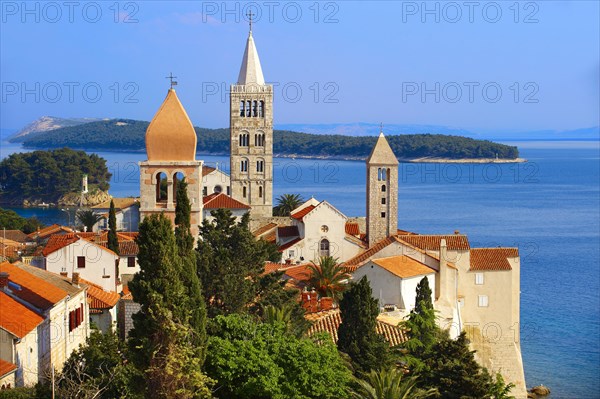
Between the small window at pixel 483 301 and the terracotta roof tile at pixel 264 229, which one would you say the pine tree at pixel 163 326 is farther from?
the terracotta roof tile at pixel 264 229

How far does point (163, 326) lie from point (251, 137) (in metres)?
50.0

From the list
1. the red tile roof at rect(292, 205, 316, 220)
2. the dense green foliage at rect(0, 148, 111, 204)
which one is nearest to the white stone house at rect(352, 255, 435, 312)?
the red tile roof at rect(292, 205, 316, 220)

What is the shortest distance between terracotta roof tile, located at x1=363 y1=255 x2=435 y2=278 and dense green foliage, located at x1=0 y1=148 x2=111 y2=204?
9803cm

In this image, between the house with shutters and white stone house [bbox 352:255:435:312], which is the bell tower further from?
white stone house [bbox 352:255:435:312]

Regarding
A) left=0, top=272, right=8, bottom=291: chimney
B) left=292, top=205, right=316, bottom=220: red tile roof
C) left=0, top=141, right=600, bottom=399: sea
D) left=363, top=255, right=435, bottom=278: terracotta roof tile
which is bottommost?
left=0, top=141, right=600, bottom=399: sea

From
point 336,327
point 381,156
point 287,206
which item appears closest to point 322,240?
point 381,156

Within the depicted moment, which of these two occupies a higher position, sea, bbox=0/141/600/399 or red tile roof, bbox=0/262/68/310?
red tile roof, bbox=0/262/68/310

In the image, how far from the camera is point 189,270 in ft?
68.1

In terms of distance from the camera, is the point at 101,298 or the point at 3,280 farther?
the point at 101,298

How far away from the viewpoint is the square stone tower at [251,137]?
66375 mm

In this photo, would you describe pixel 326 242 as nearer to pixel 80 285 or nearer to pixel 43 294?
pixel 80 285

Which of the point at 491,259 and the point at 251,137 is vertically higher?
the point at 251,137

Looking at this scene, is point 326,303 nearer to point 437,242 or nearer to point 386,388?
point 437,242

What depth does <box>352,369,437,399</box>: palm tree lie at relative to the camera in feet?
66.8
